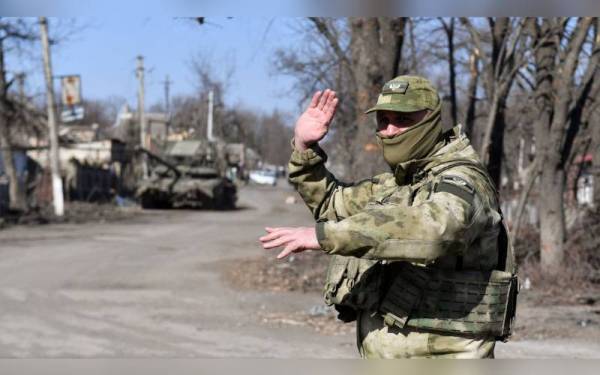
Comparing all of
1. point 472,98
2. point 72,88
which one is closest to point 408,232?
point 472,98

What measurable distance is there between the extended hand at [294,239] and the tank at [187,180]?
27161mm

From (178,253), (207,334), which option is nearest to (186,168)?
(178,253)

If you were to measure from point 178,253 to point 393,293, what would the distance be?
1262 cm

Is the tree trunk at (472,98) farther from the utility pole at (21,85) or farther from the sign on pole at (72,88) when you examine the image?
the utility pole at (21,85)

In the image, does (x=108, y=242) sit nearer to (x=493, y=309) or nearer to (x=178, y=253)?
(x=178, y=253)

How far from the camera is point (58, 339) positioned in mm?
7758

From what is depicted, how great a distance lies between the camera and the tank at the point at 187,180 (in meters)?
29.6

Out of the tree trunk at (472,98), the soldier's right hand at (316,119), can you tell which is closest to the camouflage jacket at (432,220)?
the soldier's right hand at (316,119)

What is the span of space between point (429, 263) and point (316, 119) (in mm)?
975

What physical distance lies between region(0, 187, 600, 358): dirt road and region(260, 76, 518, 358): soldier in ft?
15.2

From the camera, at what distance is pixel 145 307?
375 inches

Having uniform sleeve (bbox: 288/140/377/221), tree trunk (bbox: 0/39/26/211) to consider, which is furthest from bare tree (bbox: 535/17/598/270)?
tree trunk (bbox: 0/39/26/211)

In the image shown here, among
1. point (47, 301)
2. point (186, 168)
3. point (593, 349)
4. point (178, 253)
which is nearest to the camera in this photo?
point (593, 349)

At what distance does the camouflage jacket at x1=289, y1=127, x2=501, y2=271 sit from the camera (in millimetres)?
2270
